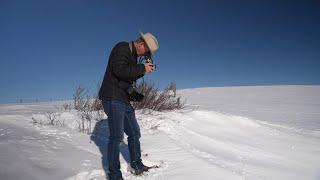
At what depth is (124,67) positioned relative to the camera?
4.01 metres

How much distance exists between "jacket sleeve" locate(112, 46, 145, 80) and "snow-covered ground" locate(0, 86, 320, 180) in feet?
4.27

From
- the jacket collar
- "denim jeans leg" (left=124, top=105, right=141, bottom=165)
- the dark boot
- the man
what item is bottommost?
the dark boot

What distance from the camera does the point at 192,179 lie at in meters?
4.28

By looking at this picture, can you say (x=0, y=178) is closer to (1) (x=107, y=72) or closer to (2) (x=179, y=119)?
(1) (x=107, y=72)

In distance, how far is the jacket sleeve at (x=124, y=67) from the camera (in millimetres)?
3994

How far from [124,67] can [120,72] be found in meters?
0.07

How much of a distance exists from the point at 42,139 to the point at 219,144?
3007 millimetres

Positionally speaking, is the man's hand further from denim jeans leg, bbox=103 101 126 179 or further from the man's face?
denim jeans leg, bbox=103 101 126 179

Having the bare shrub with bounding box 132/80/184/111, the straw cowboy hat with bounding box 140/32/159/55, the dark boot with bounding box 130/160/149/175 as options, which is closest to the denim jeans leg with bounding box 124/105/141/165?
the dark boot with bounding box 130/160/149/175

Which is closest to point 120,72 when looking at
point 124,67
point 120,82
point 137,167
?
point 124,67

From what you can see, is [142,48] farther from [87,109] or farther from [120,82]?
[87,109]

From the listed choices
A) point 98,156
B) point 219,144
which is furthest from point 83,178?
point 219,144

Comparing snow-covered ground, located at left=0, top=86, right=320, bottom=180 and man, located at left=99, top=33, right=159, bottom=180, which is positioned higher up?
man, located at left=99, top=33, right=159, bottom=180

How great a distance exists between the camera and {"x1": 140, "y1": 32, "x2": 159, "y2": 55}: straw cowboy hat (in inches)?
164
